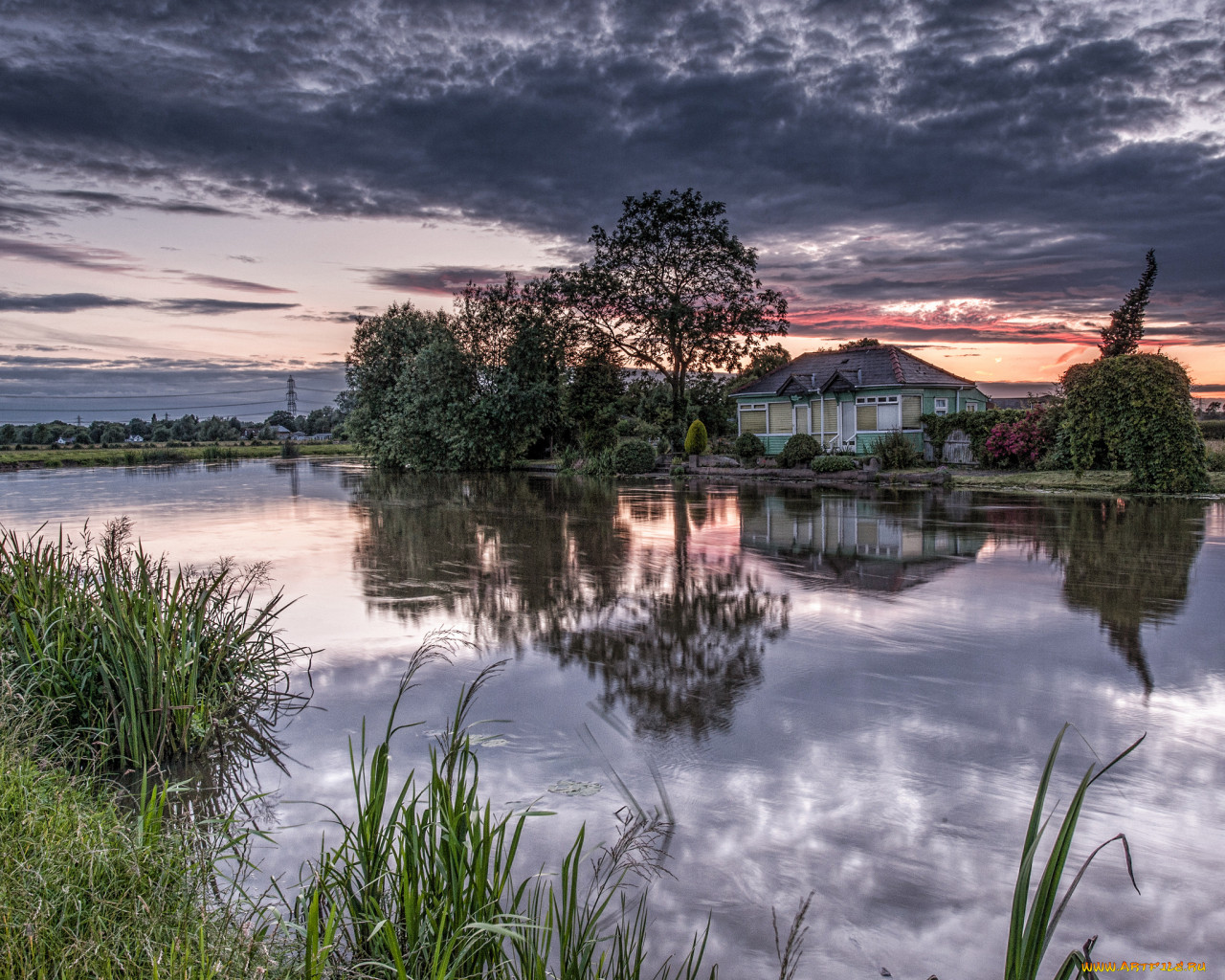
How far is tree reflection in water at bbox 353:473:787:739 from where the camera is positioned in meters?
6.40

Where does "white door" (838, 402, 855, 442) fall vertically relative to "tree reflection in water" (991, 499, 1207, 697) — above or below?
above

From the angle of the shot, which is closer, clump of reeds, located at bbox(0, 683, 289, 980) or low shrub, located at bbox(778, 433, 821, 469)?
clump of reeds, located at bbox(0, 683, 289, 980)

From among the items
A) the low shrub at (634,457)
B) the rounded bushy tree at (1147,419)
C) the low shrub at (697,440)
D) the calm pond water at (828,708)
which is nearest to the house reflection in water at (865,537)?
the calm pond water at (828,708)

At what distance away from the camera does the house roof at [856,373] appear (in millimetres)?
34656

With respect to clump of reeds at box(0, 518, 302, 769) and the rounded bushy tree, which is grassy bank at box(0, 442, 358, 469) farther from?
clump of reeds at box(0, 518, 302, 769)

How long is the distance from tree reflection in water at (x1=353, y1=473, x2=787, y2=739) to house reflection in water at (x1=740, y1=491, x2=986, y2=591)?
0.92 meters

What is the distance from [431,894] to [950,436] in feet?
101

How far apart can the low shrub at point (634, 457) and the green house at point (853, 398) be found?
671 cm

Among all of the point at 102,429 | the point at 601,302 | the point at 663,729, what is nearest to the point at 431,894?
the point at 663,729

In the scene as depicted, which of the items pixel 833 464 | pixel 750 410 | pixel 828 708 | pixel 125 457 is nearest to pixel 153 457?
pixel 125 457

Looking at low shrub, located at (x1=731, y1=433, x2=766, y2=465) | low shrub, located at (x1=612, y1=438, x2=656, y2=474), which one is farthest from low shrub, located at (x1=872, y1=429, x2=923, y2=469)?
low shrub, located at (x1=612, y1=438, x2=656, y2=474)

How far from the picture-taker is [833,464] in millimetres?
28750

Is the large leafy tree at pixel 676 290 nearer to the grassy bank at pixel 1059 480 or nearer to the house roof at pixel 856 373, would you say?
the house roof at pixel 856 373

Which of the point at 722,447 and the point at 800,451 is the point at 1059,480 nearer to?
the point at 800,451
